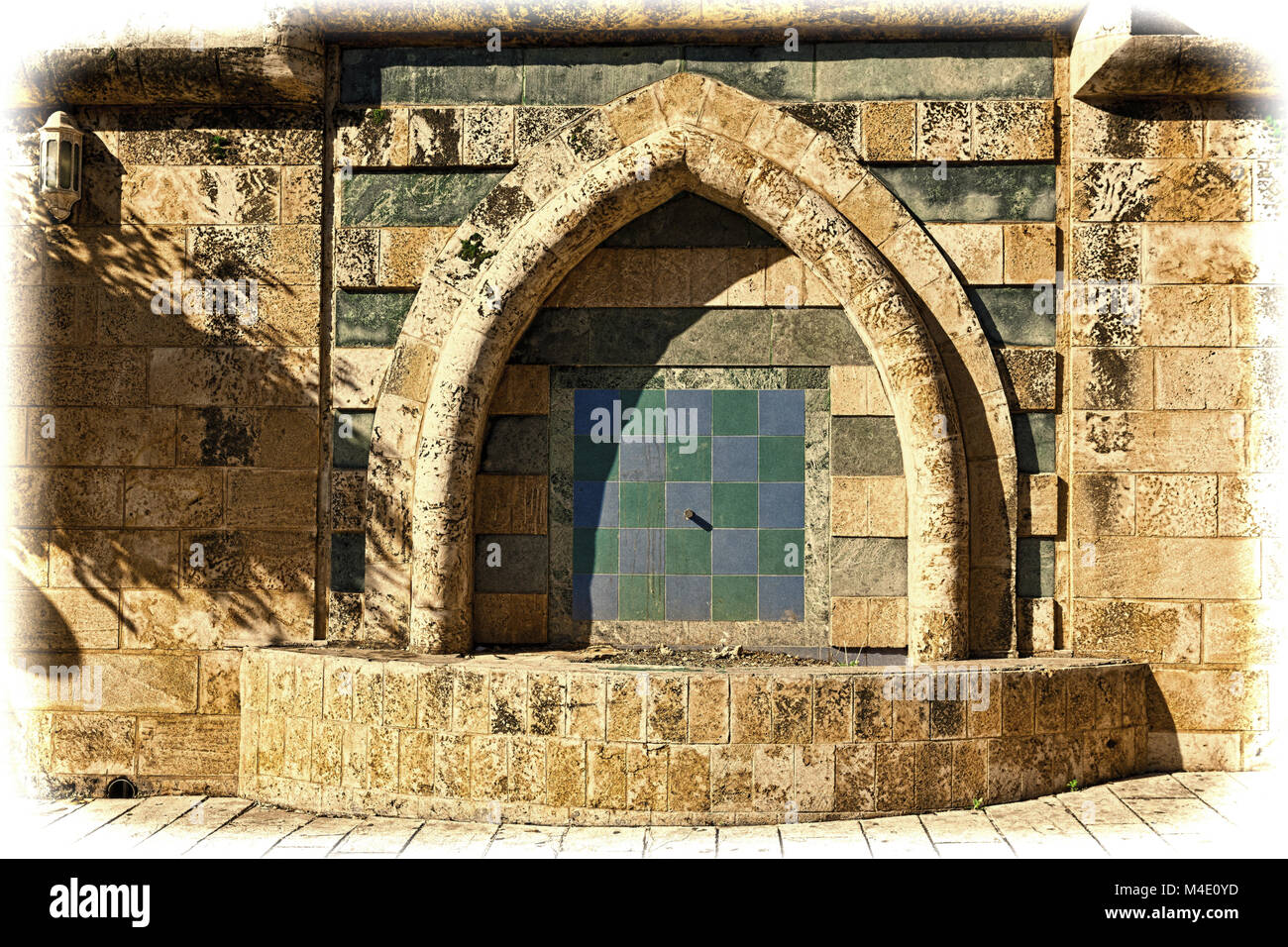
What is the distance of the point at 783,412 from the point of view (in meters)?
8.41

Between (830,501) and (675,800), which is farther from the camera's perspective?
(830,501)

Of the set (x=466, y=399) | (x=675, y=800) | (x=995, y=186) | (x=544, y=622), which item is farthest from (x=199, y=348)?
(x=995, y=186)

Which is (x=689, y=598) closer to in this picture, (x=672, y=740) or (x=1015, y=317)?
(x=672, y=740)

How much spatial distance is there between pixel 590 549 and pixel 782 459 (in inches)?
68.4

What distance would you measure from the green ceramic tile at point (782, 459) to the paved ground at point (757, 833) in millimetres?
→ 2727

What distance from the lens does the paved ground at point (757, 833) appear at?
670cm

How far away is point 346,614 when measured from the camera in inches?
326

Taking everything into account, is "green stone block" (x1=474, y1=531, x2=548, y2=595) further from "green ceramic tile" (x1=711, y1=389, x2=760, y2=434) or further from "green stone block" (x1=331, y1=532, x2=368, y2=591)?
"green ceramic tile" (x1=711, y1=389, x2=760, y2=434)

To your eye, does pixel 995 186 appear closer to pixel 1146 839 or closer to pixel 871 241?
pixel 871 241

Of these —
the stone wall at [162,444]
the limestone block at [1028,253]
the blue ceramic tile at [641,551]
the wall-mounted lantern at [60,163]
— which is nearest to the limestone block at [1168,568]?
the limestone block at [1028,253]

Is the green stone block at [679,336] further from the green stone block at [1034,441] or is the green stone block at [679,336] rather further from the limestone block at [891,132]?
the green stone block at [1034,441]

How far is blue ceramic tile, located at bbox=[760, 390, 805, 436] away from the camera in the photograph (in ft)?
27.6

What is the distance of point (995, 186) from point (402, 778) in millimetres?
A: 6450

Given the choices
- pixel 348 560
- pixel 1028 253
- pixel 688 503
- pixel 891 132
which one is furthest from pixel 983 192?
pixel 348 560
